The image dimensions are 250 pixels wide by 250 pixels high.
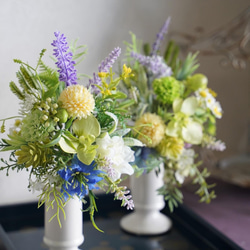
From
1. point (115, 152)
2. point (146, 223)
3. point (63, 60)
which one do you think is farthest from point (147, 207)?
point (63, 60)

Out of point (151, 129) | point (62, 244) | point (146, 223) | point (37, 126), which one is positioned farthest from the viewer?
point (146, 223)

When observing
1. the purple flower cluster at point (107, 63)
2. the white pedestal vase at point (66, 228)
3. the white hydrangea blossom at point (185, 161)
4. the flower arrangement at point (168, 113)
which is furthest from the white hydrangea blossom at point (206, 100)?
the white pedestal vase at point (66, 228)

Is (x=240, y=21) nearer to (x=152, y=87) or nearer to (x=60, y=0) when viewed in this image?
→ (x=152, y=87)

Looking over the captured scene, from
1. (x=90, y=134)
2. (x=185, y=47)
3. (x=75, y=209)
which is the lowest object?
(x=75, y=209)

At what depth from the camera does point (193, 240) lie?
1.09 meters

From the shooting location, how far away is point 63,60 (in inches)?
31.2

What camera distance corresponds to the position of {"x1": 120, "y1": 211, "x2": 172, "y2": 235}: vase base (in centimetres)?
111

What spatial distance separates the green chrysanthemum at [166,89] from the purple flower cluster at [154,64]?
0.09 feet

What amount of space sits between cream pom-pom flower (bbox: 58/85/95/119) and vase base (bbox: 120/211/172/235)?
450mm

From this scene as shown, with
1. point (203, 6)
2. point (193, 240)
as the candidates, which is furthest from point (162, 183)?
point (203, 6)

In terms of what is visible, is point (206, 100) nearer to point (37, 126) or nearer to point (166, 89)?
point (166, 89)

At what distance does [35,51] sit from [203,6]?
25.5 inches

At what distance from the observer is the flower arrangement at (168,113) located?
1003 mm

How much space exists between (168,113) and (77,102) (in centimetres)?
32
